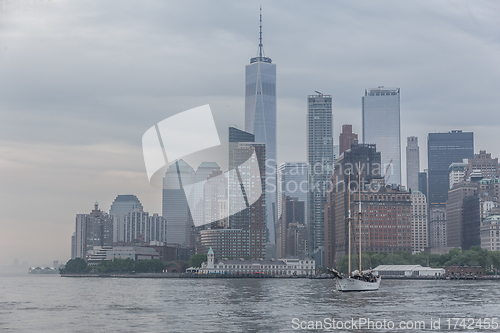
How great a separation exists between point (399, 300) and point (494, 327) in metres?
29.4

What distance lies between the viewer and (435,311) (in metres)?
63.9
